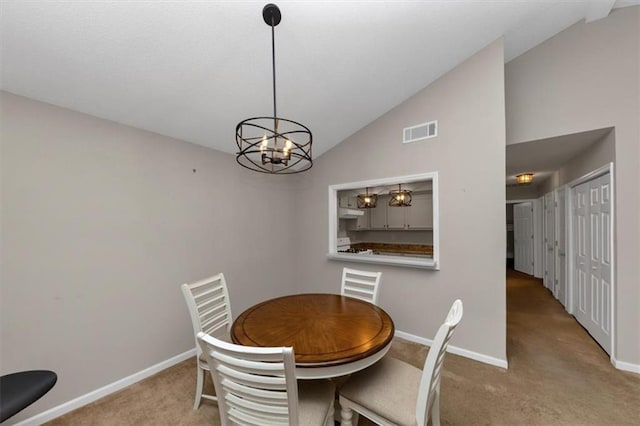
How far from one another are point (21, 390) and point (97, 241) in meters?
1.07

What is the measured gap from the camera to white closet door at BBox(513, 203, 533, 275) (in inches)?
248

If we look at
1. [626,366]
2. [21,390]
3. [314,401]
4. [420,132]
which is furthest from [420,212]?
[21,390]

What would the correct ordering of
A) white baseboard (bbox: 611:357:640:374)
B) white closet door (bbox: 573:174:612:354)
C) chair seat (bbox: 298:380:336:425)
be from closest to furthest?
chair seat (bbox: 298:380:336:425)
white baseboard (bbox: 611:357:640:374)
white closet door (bbox: 573:174:612:354)

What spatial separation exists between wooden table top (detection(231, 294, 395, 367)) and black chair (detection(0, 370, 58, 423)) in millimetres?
1088

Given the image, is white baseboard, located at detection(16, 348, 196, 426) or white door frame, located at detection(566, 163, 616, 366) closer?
white baseboard, located at detection(16, 348, 196, 426)

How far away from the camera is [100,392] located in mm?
2068

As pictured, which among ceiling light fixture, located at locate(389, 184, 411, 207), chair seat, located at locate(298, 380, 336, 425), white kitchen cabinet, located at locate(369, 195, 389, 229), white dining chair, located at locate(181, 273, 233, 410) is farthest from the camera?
white kitchen cabinet, located at locate(369, 195, 389, 229)

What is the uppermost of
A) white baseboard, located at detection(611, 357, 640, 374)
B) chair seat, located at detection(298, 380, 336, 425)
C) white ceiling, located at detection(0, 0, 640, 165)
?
white ceiling, located at detection(0, 0, 640, 165)

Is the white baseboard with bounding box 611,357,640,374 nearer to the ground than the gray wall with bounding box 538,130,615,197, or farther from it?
nearer to the ground

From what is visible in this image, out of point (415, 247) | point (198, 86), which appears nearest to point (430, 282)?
point (415, 247)

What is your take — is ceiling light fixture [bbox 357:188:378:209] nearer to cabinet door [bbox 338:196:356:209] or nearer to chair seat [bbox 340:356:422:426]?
cabinet door [bbox 338:196:356:209]

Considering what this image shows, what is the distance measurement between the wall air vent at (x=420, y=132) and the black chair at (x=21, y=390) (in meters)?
3.62

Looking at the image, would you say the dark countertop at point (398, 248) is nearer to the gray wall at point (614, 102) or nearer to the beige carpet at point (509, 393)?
the beige carpet at point (509, 393)

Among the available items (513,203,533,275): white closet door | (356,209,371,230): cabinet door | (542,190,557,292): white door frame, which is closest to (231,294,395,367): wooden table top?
(356,209,371,230): cabinet door
